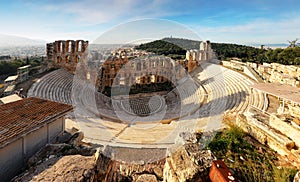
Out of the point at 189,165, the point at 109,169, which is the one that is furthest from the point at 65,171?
the point at 189,165

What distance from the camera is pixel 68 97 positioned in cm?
1916

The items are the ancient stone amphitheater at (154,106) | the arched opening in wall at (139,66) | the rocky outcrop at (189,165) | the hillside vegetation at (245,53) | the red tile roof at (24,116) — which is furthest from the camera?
the hillside vegetation at (245,53)

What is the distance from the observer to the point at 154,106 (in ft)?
77.5

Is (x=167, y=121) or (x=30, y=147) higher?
(x=30, y=147)

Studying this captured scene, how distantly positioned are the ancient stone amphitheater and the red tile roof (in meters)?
2.52

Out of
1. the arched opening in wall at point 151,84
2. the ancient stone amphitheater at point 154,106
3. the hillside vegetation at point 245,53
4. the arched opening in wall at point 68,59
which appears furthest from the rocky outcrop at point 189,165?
the arched opening in wall at point 68,59

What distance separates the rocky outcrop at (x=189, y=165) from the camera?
13.4 ft

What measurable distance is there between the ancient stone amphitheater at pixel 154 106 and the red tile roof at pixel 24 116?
2518 millimetres

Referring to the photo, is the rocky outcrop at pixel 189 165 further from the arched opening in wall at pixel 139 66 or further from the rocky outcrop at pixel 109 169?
the arched opening in wall at pixel 139 66

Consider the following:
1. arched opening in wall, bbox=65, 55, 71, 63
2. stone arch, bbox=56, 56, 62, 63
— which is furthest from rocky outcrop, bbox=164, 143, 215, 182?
stone arch, bbox=56, 56, 62, 63

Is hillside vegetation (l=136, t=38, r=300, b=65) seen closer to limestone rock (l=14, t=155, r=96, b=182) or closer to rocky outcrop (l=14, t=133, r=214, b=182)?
rocky outcrop (l=14, t=133, r=214, b=182)

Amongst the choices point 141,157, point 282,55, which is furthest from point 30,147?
point 282,55

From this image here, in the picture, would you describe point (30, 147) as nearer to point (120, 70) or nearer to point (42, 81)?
point (42, 81)

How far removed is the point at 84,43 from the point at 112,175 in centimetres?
2665
